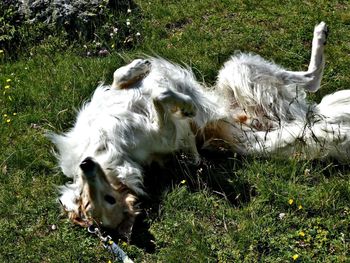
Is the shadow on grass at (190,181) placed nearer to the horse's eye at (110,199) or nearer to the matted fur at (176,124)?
the matted fur at (176,124)

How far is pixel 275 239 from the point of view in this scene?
4281 mm

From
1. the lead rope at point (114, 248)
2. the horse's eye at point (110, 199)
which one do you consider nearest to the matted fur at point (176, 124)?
the horse's eye at point (110, 199)

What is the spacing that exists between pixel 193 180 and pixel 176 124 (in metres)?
0.47

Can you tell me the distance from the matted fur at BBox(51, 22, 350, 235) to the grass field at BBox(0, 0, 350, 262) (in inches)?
6.9

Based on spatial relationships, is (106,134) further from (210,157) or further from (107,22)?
(107,22)

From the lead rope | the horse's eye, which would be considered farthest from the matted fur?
the lead rope

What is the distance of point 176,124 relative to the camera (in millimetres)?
4840

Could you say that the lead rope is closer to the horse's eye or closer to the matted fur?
the matted fur

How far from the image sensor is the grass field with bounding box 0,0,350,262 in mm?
4320

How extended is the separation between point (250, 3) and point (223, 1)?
33cm

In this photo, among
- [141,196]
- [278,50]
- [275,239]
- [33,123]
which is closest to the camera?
[275,239]

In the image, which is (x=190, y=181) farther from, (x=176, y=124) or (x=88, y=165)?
(x=88, y=165)

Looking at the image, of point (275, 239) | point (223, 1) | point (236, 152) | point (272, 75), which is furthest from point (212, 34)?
point (275, 239)

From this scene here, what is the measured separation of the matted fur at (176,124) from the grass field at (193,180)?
0.17m
